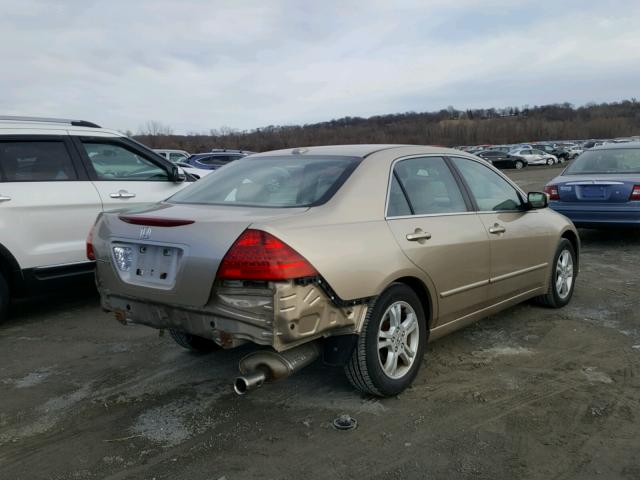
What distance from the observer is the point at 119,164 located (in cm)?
630

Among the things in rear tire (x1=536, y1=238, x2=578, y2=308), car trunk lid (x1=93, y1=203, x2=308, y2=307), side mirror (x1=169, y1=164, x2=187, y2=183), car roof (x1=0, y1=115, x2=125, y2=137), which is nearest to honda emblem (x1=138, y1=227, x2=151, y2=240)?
car trunk lid (x1=93, y1=203, x2=308, y2=307)

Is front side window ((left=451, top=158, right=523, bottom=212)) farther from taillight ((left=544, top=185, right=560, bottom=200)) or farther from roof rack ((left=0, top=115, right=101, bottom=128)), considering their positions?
taillight ((left=544, top=185, right=560, bottom=200))

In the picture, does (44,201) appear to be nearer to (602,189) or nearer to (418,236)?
(418,236)

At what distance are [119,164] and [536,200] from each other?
4260mm

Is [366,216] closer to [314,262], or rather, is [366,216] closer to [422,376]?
[314,262]

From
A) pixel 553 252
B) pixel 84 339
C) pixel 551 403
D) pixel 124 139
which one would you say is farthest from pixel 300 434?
pixel 124 139

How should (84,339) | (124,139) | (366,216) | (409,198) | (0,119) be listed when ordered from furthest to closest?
(124,139)
(0,119)
(84,339)
(409,198)
(366,216)

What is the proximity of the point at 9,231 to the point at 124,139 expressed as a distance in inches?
64.0

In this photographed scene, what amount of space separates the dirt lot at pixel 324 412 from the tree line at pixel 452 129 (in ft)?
238

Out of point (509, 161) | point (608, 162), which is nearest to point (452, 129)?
point (509, 161)

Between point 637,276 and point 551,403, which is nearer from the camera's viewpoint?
point 551,403

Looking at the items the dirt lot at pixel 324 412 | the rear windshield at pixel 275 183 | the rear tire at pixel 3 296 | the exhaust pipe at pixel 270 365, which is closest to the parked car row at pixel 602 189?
the dirt lot at pixel 324 412

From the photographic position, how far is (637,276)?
22.7 feet

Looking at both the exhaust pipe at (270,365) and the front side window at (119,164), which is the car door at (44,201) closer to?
the front side window at (119,164)
